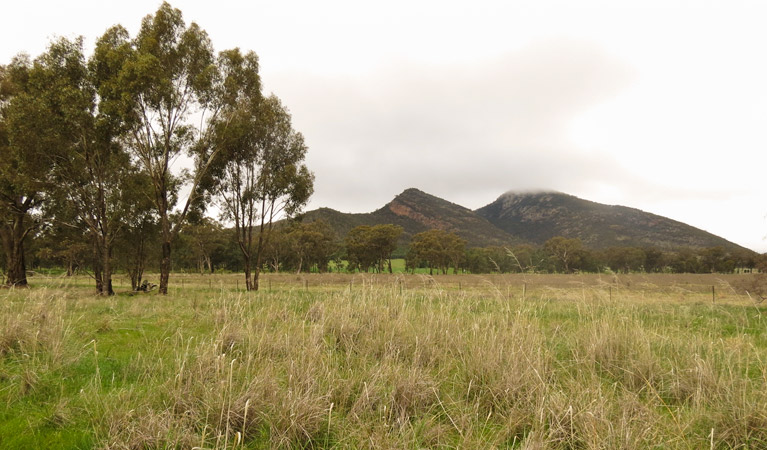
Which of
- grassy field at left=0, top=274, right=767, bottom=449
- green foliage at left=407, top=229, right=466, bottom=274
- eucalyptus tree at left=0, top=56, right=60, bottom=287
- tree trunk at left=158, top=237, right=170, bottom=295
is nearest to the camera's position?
grassy field at left=0, top=274, right=767, bottom=449

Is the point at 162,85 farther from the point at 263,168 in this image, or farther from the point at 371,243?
the point at 371,243

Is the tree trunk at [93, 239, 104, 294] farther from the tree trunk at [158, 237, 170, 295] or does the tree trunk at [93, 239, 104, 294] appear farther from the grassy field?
the grassy field

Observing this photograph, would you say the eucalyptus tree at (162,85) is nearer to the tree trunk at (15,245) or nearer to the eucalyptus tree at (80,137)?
the eucalyptus tree at (80,137)

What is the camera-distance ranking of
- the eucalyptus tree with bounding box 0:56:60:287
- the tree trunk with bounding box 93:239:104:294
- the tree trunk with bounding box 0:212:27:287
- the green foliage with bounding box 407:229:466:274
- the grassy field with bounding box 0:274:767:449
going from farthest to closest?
the green foliage with bounding box 407:229:466:274, the tree trunk with bounding box 0:212:27:287, the tree trunk with bounding box 93:239:104:294, the eucalyptus tree with bounding box 0:56:60:287, the grassy field with bounding box 0:274:767:449

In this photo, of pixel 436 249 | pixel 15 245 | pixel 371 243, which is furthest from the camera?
pixel 371 243

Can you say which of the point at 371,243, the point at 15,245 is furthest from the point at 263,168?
the point at 371,243

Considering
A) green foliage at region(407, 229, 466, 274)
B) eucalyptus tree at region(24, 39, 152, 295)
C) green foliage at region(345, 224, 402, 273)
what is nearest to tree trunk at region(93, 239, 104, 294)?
eucalyptus tree at region(24, 39, 152, 295)

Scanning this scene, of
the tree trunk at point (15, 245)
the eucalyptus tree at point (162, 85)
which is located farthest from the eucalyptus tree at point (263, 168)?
the tree trunk at point (15, 245)

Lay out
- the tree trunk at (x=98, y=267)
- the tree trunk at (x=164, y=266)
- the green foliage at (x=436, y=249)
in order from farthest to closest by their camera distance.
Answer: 1. the green foliage at (x=436, y=249)
2. the tree trunk at (x=98, y=267)
3. the tree trunk at (x=164, y=266)

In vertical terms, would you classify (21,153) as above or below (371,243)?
above

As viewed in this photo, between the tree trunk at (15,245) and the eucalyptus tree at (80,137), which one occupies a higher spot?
the eucalyptus tree at (80,137)

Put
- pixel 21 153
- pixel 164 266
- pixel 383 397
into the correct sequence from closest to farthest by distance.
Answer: pixel 383 397
pixel 21 153
pixel 164 266

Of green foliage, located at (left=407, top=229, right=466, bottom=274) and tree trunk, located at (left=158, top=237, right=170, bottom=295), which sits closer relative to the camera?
tree trunk, located at (left=158, top=237, right=170, bottom=295)

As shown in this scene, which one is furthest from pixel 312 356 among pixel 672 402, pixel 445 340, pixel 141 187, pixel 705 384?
pixel 141 187
